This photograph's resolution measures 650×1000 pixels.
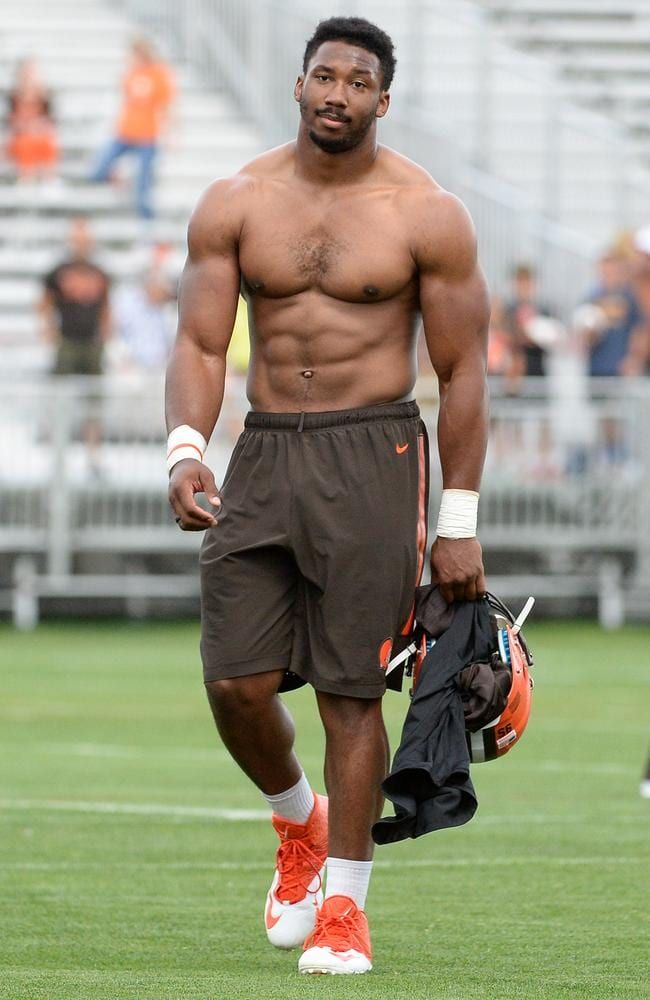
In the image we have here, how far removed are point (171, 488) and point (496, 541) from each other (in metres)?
12.3

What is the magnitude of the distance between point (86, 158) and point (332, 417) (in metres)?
19.6

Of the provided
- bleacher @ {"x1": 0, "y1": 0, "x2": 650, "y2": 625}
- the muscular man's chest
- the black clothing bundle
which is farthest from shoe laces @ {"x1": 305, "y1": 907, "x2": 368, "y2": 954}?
bleacher @ {"x1": 0, "y1": 0, "x2": 650, "y2": 625}

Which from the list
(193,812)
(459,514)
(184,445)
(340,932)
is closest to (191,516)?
(184,445)

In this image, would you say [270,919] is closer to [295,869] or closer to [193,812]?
[295,869]

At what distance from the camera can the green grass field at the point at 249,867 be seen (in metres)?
5.75

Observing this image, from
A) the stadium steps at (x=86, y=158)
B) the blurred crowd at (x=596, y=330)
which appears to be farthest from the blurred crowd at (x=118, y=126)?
the blurred crowd at (x=596, y=330)

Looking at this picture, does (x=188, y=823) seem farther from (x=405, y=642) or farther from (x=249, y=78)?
(x=249, y=78)

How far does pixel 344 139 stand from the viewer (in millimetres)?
6066

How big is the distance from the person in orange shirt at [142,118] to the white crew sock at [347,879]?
59.0 ft

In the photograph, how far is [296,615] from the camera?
6180 millimetres

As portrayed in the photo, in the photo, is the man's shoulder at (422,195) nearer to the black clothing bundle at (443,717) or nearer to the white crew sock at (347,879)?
the black clothing bundle at (443,717)

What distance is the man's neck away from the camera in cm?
614

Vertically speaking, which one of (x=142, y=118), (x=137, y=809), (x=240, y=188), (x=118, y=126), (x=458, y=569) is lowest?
(x=118, y=126)

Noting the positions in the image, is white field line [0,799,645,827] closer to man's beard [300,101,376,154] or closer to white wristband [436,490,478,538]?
white wristband [436,490,478,538]
